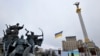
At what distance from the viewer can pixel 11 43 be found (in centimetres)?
2847

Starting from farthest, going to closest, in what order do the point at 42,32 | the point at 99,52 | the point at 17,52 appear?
the point at 99,52
the point at 42,32
the point at 17,52

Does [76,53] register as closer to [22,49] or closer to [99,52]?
[99,52]

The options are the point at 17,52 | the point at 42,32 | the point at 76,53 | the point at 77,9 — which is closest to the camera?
the point at 17,52

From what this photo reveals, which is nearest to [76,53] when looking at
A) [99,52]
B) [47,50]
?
[47,50]

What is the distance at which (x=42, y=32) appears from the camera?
29062 millimetres

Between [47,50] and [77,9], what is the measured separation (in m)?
26.2

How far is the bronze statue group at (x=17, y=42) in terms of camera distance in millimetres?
27247

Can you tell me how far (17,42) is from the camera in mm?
27812

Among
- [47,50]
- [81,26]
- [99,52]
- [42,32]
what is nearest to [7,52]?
[42,32]

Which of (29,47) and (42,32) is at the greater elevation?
(42,32)

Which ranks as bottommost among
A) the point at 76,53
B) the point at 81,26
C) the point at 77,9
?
the point at 76,53

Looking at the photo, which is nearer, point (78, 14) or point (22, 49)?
point (22, 49)

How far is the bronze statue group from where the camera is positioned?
27.2 meters

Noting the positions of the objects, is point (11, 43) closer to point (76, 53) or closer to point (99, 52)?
point (76, 53)
